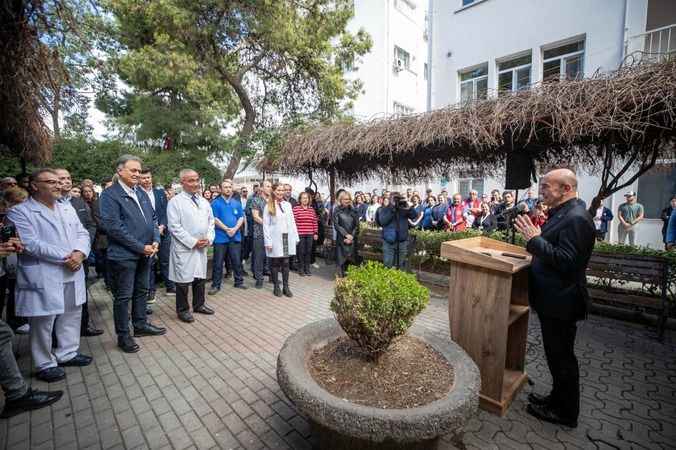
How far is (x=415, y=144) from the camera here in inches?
232

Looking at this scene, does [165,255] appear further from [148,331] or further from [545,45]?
[545,45]

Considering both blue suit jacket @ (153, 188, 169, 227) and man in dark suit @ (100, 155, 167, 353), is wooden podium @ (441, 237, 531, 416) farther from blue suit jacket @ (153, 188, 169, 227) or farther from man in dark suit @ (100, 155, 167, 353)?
blue suit jacket @ (153, 188, 169, 227)

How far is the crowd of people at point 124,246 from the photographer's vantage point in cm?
309

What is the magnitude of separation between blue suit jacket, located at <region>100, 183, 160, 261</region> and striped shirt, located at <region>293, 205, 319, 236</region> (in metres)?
3.81

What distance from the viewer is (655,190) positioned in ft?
33.1

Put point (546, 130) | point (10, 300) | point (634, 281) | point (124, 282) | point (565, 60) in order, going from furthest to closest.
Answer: point (565, 60), point (546, 130), point (634, 281), point (10, 300), point (124, 282)

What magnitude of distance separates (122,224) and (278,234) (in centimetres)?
262

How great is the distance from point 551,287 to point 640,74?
354 centimetres

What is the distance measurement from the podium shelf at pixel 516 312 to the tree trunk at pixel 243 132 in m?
10.1

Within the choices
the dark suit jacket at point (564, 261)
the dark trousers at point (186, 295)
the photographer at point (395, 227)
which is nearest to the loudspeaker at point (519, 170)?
the photographer at point (395, 227)

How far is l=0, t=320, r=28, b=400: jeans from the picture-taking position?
8.37 feet

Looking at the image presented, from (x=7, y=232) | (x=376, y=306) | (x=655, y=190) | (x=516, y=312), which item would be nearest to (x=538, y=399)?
(x=516, y=312)

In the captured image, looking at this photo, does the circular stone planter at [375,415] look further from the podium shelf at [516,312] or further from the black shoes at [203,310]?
the black shoes at [203,310]

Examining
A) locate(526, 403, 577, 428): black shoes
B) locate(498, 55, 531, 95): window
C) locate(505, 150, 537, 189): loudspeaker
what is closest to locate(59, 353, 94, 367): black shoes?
locate(526, 403, 577, 428): black shoes
